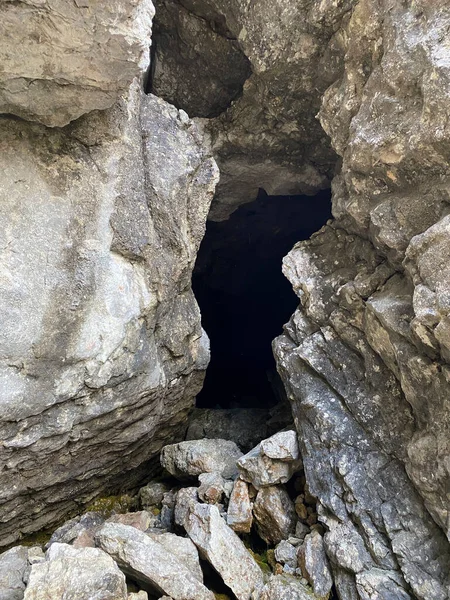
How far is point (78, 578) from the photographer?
3.98 metres

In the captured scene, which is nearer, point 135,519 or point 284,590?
point 284,590

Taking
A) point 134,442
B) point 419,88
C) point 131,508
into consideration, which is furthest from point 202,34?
point 131,508

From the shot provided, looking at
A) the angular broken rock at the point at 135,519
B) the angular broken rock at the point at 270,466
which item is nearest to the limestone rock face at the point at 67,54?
the angular broken rock at the point at 270,466

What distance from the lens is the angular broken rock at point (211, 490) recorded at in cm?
561

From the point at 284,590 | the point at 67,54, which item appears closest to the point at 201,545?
the point at 284,590

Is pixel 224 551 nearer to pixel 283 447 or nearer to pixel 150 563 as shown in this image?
pixel 150 563

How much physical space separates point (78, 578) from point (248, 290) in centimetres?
1174

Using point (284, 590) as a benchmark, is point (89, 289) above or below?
above

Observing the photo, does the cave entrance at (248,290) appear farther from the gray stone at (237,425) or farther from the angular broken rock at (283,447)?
the angular broken rock at (283,447)

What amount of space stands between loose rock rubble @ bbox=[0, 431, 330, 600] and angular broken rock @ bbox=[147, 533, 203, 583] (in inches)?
0.4

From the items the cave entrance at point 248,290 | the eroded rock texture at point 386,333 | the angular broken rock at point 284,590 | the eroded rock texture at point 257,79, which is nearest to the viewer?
the eroded rock texture at point 386,333

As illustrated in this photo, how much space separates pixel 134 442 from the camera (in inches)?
240

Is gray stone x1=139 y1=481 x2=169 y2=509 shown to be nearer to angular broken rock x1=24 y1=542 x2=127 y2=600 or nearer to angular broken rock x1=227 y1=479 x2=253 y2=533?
angular broken rock x1=227 y1=479 x2=253 y2=533

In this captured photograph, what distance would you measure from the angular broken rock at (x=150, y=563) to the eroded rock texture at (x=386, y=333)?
1546 mm
